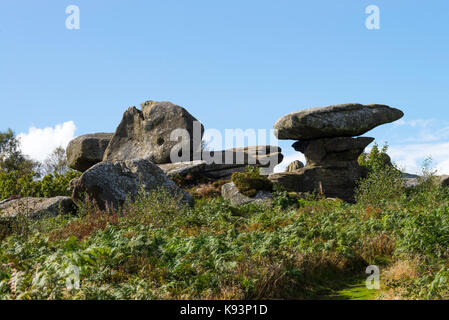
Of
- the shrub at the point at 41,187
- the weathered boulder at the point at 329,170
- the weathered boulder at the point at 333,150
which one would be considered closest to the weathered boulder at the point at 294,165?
the weathered boulder at the point at 329,170

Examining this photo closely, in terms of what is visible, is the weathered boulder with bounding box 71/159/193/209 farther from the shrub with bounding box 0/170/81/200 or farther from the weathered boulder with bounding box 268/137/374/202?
the shrub with bounding box 0/170/81/200

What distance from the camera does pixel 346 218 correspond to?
1109cm

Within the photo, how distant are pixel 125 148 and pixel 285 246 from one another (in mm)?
19909

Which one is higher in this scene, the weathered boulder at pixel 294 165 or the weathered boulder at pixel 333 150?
the weathered boulder at pixel 333 150

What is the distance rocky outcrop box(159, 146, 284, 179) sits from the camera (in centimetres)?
2398

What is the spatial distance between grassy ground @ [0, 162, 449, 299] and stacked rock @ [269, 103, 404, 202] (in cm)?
1139

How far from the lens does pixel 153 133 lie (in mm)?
25969

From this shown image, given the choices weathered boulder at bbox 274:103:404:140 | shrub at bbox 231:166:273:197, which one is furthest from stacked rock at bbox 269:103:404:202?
shrub at bbox 231:166:273:197

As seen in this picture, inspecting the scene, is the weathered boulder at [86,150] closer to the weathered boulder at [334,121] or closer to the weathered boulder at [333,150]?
the weathered boulder at [334,121]

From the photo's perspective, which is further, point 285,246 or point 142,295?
point 285,246

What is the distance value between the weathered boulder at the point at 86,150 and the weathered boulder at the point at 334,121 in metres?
11.6

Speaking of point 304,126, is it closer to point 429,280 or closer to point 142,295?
point 429,280

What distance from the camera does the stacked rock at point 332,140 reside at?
22156 mm

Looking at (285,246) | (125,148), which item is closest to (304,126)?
(125,148)
